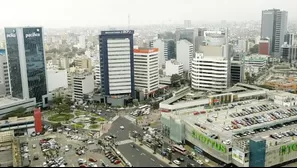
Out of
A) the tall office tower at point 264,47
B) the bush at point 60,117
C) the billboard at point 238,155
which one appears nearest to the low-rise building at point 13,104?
the bush at point 60,117

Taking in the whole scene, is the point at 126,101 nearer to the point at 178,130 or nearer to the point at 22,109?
the point at 22,109

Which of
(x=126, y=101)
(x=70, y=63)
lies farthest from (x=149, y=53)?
(x=70, y=63)

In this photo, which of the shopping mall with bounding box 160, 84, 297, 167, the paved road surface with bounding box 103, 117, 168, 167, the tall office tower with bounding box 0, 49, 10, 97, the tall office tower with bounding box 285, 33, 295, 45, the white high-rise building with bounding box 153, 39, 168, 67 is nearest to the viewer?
the shopping mall with bounding box 160, 84, 297, 167

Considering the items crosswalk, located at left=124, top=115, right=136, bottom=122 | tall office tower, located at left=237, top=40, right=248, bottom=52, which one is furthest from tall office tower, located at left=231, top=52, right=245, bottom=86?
tall office tower, located at left=237, top=40, right=248, bottom=52

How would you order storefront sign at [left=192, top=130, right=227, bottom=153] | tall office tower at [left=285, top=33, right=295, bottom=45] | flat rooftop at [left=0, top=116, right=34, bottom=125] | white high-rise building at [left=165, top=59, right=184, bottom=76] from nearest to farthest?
storefront sign at [left=192, top=130, right=227, bottom=153]
flat rooftop at [left=0, top=116, right=34, bottom=125]
white high-rise building at [left=165, top=59, right=184, bottom=76]
tall office tower at [left=285, top=33, right=295, bottom=45]

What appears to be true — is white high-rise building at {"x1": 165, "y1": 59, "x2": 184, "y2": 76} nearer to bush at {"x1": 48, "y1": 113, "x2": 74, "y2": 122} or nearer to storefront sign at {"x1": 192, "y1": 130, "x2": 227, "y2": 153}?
bush at {"x1": 48, "y1": 113, "x2": 74, "y2": 122}

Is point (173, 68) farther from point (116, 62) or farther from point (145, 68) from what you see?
point (116, 62)

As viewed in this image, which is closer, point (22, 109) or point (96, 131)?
point (96, 131)
